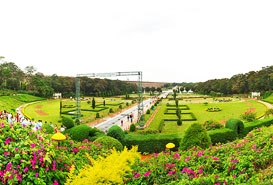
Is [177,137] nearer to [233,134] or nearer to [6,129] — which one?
[233,134]

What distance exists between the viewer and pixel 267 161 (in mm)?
4129

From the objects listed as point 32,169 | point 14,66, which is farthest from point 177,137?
point 14,66

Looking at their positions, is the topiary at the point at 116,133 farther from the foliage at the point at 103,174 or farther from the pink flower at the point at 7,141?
the pink flower at the point at 7,141

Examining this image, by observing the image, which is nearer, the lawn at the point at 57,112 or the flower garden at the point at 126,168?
the flower garden at the point at 126,168

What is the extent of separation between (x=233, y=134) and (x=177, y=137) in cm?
317

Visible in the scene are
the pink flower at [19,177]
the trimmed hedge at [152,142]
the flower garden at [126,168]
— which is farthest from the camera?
the trimmed hedge at [152,142]

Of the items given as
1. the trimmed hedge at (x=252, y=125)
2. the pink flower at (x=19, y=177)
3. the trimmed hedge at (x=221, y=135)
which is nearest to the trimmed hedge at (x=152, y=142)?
the trimmed hedge at (x=221, y=135)

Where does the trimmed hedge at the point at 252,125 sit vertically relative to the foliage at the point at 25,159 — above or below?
below

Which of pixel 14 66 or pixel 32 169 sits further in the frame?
pixel 14 66

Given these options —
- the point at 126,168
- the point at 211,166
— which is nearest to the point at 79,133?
the point at 126,168

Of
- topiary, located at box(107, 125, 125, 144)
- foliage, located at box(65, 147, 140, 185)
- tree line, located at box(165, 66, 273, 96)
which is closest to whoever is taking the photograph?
foliage, located at box(65, 147, 140, 185)

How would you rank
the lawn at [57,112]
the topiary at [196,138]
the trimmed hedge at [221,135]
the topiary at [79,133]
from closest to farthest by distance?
the topiary at [196,138]
the topiary at [79,133]
the trimmed hedge at [221,135]
the lawn at [57,112]

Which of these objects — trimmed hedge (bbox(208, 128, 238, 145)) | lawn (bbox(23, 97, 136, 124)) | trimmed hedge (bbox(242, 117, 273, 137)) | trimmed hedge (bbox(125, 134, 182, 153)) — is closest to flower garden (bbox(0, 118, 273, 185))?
trimmed hedge (bbox(125, 134, 182, 153))

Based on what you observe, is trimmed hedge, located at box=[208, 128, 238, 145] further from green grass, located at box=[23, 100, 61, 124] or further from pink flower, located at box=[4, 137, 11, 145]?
green grass, located at box=[23, 100, 61, 124]
